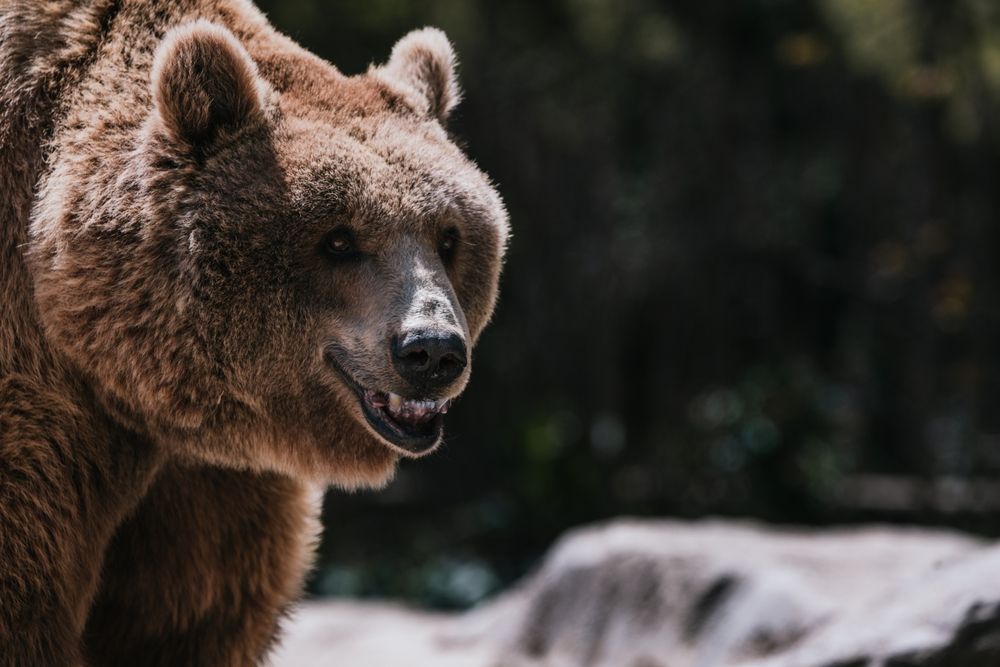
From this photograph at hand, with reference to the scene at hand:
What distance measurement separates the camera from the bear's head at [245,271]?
2.71 meters

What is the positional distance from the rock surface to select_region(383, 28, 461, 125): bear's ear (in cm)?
201

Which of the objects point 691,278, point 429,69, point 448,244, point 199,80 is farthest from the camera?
point 691,278

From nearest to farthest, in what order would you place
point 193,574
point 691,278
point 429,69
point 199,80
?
point 199,80 → point 193,574 → point 429,69 → point 691,278

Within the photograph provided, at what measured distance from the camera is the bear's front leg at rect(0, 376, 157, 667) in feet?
8.90

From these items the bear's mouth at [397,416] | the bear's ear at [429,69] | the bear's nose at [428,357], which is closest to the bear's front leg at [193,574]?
the bear's mouth at [397,416]

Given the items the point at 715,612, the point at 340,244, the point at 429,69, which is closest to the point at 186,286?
the point at 340,244

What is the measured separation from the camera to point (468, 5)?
11.3 m

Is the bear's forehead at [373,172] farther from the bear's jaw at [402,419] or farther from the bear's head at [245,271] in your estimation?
the bear's jaw at [402,419]

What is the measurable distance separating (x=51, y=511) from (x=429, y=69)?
4.78ft

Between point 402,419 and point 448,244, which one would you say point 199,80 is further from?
point 402,419

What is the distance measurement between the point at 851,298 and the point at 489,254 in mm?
10915

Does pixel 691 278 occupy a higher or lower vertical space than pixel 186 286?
lower

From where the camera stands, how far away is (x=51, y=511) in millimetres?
2770

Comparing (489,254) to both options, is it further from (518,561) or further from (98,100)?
(518,561)
